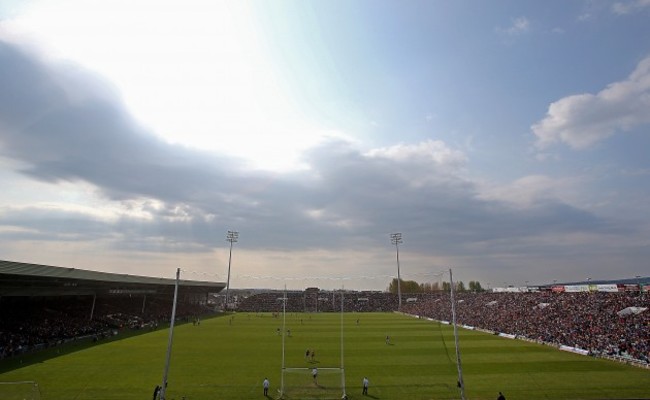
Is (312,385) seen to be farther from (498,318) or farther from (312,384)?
(498,318)

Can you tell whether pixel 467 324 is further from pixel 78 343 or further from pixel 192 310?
pixel 192 310

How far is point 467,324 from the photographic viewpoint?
6550 centimetres

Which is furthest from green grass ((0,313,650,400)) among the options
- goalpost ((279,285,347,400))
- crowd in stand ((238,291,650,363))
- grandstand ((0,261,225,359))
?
grandstand ((0,261,225,359))

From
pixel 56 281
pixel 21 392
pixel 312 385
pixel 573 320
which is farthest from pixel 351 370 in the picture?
pixel 56 281

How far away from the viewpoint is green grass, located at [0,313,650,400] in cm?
2400

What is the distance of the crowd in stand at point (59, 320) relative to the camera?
39.4m

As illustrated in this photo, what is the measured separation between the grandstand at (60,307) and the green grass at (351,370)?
253 inches

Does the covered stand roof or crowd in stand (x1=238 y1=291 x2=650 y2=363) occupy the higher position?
the covered stand roof

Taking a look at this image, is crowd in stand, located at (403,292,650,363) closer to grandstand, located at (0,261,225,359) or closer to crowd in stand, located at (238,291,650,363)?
crowd in stand, located at (238,291,650,363)

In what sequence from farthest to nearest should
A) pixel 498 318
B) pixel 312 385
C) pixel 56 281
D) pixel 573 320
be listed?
pixel 498 318, pixel 573 320, pixel 56 281, pixel 312 385

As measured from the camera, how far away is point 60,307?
5778 cm

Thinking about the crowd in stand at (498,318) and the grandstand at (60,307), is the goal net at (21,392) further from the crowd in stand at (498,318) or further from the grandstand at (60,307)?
the crowd in stand at (498,318)

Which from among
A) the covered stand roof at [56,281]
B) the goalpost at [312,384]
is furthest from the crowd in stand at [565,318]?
the covered stand roof at [56,281]

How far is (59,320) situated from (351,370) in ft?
137
